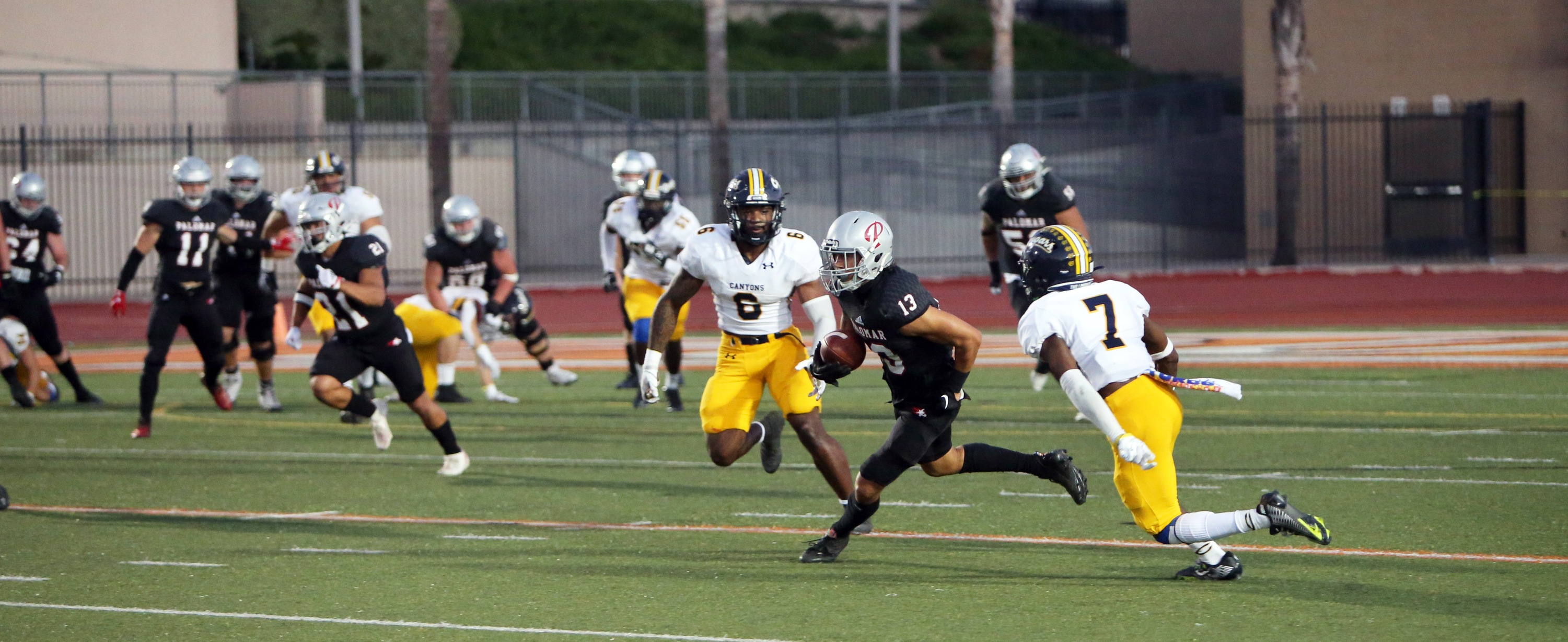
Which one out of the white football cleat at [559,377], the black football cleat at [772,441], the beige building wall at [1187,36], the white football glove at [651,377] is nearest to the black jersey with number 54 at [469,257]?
the white football cleat at [559,377]

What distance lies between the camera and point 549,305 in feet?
80.9

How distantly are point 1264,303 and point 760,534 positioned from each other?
17134 mm

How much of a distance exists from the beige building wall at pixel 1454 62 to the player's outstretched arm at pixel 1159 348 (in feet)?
75.8

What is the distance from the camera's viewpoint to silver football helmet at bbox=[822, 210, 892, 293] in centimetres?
708

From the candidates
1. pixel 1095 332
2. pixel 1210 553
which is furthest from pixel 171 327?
pixel 1210 553

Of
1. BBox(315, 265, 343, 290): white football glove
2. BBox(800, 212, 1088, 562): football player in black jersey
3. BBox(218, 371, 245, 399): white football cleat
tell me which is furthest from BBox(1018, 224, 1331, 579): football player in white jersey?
BBox(218, 371, 245, 399): white football cleat

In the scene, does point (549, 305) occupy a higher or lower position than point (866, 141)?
lower

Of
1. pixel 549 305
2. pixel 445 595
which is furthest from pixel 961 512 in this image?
pixel 549 305

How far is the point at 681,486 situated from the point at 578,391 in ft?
18.4

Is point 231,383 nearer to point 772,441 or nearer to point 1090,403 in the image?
point 772,441

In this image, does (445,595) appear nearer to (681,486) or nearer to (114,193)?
(681,486)

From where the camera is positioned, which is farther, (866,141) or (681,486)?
(866,141)

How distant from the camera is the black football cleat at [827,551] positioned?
297 inches

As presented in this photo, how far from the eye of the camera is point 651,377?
848cm
